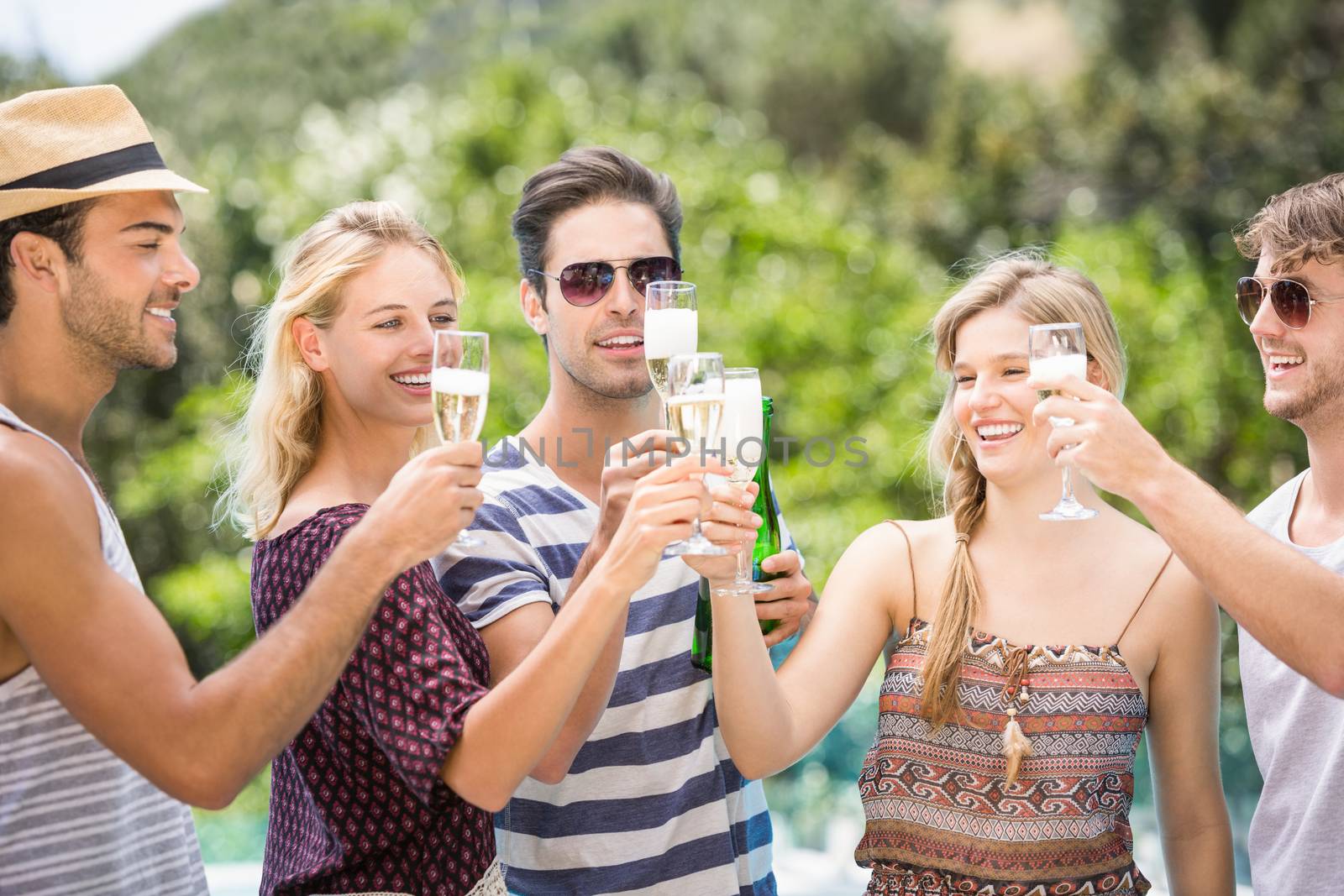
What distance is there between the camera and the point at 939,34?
18641 mm

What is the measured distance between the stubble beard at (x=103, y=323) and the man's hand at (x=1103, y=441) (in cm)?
182

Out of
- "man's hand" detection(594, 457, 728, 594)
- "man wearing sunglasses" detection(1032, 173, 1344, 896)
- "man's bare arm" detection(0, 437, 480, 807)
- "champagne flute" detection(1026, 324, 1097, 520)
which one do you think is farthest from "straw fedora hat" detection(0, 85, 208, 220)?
"man wearing sunglasses" detection(1032, 173, 1344, 896)

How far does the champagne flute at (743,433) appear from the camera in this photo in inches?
106

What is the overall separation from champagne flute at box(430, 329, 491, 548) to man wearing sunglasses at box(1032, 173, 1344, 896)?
46.2 inches

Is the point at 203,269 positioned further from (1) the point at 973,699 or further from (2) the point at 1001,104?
(1) the point at 973,699

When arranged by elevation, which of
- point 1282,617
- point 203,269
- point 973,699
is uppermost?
point 203,269

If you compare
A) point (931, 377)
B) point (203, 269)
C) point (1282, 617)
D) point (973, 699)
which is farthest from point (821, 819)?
point (203, 269)

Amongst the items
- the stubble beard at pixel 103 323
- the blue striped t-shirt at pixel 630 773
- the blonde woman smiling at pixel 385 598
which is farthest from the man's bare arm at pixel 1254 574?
the stubble beard at pixel 103 323

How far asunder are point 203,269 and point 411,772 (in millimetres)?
12730

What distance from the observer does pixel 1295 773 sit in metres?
3.09

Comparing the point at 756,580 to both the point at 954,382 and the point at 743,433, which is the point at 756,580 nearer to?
the point at 743,433

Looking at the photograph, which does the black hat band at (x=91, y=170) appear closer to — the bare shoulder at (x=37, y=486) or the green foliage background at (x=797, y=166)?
the bare shoulder at (x=37, y=486)

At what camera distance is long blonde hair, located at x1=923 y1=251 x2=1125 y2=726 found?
309 centimetres

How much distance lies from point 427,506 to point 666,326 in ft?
2.61
